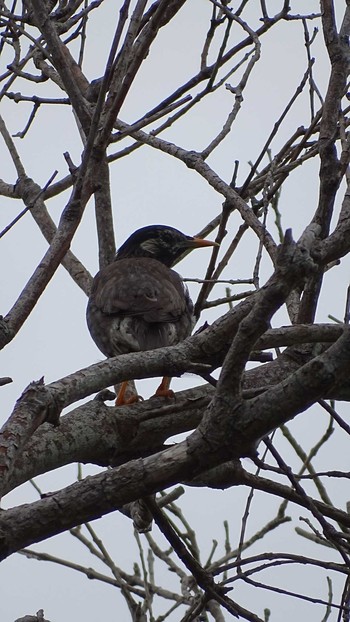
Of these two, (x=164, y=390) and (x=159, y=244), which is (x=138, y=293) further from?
(x=159, y=244)

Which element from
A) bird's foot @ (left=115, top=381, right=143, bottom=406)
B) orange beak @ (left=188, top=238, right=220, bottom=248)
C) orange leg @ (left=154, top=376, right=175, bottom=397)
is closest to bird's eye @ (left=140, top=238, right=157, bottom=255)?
orange beak @ (left=188, top=238, right=220, bottom=248)

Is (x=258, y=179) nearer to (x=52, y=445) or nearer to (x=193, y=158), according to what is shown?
(x=193, y=158)

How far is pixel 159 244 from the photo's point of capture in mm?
7297

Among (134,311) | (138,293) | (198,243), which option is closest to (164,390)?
(134,311)

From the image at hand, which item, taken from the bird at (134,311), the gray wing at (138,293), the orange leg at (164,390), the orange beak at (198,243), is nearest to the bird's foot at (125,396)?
the bird at (134,311)

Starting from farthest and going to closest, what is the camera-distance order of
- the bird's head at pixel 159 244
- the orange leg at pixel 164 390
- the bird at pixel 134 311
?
the bird's head at pixel 159 244 < the bird at pixel 134 311 < the orange leg at pixel 164 390

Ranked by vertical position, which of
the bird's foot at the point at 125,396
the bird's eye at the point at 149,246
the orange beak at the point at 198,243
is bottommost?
the bird's foot at the point at 125,396

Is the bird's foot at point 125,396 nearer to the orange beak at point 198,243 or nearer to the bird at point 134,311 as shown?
the bird at point 134,311

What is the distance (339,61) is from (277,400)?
6.14ft

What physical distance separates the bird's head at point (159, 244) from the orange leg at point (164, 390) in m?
2.29

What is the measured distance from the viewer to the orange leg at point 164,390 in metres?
4.34

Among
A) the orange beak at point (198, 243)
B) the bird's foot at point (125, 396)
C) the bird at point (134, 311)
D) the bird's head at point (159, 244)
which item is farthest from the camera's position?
the bird's head at point (159, 244)

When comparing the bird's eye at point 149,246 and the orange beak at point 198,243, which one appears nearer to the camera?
the orange beak at point 198,243

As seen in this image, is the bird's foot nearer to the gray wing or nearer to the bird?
the bird
